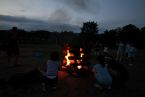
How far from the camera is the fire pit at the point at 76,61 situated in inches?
454

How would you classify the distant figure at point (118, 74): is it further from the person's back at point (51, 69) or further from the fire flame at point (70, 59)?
the person's back at point (51, 69)

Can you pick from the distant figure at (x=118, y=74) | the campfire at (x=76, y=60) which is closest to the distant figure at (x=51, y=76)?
the campfire at (x=76, y=60)

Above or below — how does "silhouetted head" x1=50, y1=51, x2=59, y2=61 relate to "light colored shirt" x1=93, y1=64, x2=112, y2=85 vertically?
above

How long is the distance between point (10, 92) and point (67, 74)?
11.2 feet

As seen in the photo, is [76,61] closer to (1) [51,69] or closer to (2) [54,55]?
(2) [54,55]

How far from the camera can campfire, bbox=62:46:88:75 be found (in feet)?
37.8

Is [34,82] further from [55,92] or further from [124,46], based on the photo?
[124,46]

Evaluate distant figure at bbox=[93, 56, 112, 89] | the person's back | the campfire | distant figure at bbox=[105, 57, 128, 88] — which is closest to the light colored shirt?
distant figure at bbox=[93, 56, 112, 89]

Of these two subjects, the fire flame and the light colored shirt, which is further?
the fire flame

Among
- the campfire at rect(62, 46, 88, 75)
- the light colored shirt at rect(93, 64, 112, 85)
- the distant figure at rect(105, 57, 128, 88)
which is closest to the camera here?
the light colored shirt at rect(93, 64, 112, 85)

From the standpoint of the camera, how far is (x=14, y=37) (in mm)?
14062

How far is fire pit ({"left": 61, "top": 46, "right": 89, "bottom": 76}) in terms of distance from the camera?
37.8 ft

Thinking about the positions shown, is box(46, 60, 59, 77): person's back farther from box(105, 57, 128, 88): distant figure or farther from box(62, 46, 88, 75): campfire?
box(105, 57, 128, 88): distant figure

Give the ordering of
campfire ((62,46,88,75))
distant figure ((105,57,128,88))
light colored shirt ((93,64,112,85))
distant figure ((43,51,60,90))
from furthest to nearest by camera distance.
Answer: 1. campfire ((62,46,88,75))
2. distant figure ((105,57,128,88))
3. light colored shirt ((93,64,112,85))
4. distant figure ((43,51,60,90))
